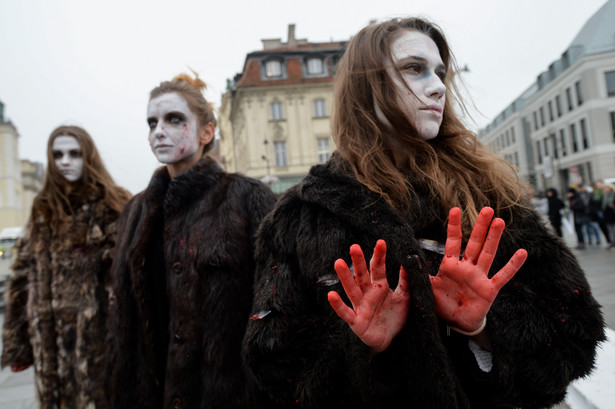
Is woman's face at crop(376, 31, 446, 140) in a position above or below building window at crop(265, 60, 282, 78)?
below

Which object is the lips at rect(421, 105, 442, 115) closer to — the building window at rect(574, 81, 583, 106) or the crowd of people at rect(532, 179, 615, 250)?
the crowd of people at rect(532, 179, 615, 250)

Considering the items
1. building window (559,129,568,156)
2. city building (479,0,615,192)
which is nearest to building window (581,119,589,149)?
city building (479,0,615,192)

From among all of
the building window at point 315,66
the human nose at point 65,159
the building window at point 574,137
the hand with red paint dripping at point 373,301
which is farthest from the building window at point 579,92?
the hand with red paint dripping at point 373,301

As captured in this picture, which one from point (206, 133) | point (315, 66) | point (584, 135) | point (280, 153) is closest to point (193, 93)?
point (206, 133)

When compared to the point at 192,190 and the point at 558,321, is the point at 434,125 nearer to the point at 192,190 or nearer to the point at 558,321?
the point at 558,321

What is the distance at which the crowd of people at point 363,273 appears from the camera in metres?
1.11

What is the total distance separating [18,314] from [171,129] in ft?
5.76

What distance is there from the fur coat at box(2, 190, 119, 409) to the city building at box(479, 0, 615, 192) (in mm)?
24609

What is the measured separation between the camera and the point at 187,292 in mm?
2049

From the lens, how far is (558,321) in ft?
3.96

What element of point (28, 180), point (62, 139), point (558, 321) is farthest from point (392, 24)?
point (28, 180)

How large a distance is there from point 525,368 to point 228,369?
127 centimetres

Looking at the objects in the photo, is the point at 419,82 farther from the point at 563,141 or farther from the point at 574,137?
the point at 563,141

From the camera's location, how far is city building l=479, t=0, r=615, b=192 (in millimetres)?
26719
